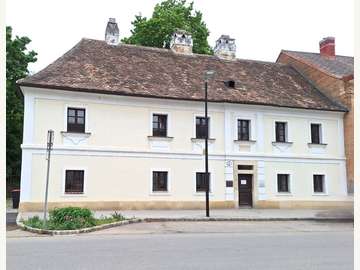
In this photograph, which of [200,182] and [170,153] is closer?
[170,153]

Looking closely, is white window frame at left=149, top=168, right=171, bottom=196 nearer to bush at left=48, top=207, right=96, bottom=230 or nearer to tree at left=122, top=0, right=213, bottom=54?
bush at left=48, top=207, right=96, bottom=230

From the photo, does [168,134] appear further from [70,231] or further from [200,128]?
[70,231]

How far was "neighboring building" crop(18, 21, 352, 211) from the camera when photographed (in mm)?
20250

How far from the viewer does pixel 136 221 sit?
15820 millimetres

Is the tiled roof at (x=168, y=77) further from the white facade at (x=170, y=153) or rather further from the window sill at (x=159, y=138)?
the window sill at (x=159, y=138)

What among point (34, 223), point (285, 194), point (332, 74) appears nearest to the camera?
point (34, 223)

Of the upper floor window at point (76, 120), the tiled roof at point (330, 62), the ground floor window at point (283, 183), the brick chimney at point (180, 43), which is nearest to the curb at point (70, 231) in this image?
the upper floor window at point (76, 120)

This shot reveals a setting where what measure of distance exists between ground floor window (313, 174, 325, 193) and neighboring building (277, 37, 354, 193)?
62.5 inches

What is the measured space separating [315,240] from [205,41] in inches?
1108

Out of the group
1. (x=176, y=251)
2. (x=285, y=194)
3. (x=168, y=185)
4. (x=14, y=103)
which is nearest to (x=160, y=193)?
(x=168, y=185)

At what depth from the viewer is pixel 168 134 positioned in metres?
22.4

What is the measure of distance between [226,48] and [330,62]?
8401 millimetres

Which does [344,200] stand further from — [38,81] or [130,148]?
[38,81]

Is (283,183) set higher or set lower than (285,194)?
higher
